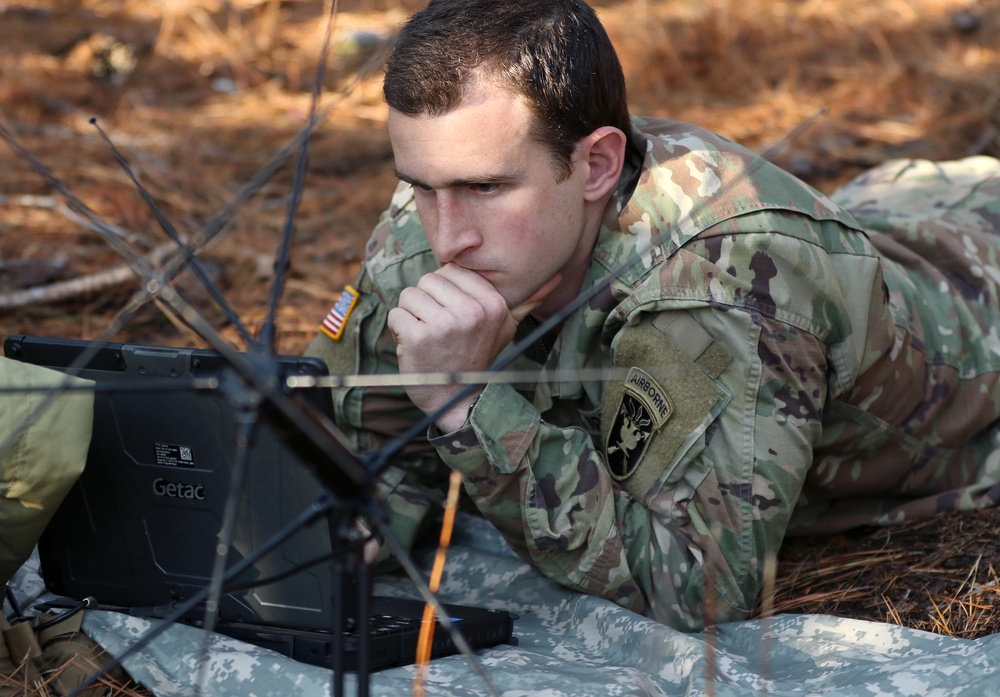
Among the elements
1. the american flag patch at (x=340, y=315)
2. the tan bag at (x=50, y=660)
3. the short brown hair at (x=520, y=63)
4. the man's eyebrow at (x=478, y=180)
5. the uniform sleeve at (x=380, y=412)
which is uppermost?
the short brown hair at (x=520, y=63)

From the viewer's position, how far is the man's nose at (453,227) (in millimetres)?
2025

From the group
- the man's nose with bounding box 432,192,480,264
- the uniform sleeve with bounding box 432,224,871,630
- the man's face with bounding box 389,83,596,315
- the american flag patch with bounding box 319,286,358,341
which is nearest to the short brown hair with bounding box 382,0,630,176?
the man's face with bounding box 389,83,596,315

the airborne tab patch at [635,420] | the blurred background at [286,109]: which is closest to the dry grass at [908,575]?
the airborne tab patch at [635,420]

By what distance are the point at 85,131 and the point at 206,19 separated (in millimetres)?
1847

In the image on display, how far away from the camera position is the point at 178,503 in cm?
192

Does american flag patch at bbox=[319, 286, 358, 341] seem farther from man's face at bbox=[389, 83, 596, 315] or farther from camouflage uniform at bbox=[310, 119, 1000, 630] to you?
man's face at bbox=[389, 83, 596, 315]

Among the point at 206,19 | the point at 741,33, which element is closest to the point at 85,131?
the point at 206,19

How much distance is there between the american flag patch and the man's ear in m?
0.67

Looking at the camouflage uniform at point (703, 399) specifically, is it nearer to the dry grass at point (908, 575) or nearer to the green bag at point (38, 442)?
the dry grass at point (908, 575)

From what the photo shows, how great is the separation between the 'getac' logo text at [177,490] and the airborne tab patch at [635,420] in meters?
0.81

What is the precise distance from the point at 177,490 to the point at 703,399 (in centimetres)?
98

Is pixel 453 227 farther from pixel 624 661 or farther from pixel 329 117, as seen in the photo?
pixel 329 117

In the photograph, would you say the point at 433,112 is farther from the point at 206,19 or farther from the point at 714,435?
the point at 206,19

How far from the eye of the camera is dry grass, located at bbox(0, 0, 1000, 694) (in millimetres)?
3238
